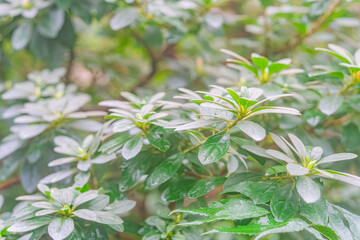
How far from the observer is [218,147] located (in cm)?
71

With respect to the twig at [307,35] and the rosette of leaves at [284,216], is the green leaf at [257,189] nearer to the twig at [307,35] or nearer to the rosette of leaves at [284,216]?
the rosette of leaves at [284,216]

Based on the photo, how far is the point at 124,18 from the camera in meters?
1.21

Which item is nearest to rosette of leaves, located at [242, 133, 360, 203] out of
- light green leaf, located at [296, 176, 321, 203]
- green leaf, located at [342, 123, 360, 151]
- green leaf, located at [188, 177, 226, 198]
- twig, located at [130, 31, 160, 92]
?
light green leaf, located at [296, 176, 321, 203]

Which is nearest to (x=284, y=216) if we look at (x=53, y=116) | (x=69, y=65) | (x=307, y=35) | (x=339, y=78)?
(x=339, y=78)

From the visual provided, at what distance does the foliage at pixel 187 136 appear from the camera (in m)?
0.69

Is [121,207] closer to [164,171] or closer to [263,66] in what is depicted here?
[164,171]

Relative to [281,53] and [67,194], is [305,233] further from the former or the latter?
[281,53]

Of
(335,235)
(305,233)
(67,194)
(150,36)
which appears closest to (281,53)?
(150,36)

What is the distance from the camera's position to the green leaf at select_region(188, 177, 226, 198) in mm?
773

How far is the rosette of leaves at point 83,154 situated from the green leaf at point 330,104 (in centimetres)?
56

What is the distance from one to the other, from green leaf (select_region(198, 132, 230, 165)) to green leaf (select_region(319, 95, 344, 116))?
13.3 inches

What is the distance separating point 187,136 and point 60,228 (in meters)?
0.35

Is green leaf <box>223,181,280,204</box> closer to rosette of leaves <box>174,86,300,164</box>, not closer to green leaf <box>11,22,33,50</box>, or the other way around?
rosette of leaves <box>174,86,300,164</box>

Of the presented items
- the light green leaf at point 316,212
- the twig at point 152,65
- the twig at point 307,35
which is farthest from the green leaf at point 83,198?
the twig at point 307,35
